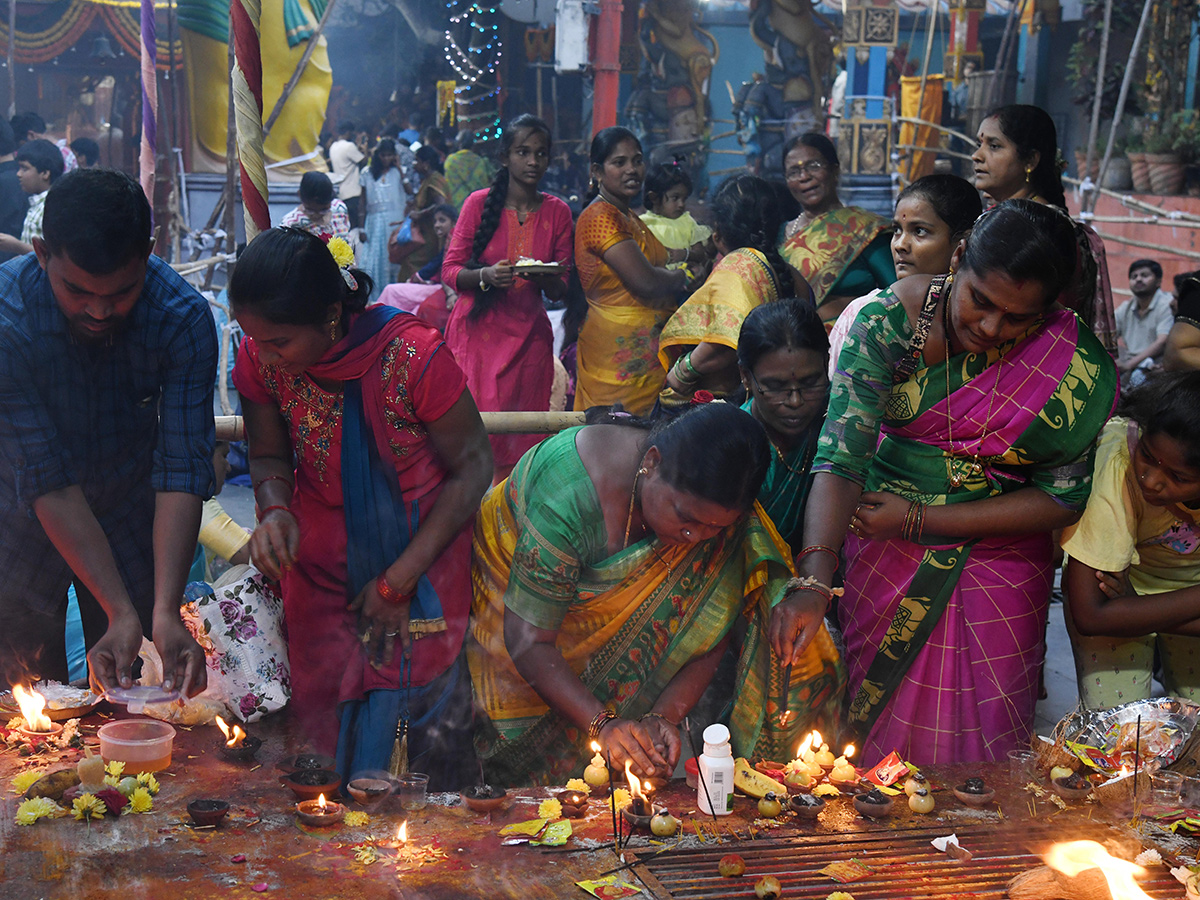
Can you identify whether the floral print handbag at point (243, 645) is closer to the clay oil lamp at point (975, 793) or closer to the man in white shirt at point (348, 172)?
the clay oil lamp at point (975, 793)

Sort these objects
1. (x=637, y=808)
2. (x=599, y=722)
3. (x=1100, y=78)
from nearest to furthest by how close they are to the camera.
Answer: (x=637, y=808) < (x=599, y=722) < (x=1100, y=78)

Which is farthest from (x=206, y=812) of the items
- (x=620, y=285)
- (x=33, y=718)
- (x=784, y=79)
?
(x=784, y=79)

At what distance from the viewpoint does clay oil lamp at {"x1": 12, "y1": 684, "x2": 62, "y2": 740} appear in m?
2.52

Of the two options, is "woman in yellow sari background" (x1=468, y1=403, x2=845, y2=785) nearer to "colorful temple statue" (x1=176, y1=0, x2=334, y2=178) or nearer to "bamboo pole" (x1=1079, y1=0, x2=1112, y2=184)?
"bamboo pole" (x1=1079, y1=0, x2=1112, y2=184)

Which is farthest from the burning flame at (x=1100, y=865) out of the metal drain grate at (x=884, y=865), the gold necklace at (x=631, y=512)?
the gold necklace at (x=631, y=512)

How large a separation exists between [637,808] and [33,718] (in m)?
1.41

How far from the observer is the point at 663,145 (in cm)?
1593

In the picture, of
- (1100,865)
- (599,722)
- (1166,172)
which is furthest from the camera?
(1166,172)

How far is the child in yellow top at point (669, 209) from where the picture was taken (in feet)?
22.3

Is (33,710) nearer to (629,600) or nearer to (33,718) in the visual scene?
(33,718)

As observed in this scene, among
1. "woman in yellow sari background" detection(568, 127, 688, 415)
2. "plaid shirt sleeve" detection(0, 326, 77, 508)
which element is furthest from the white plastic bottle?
"woman in yellow sari background" detection(568, 127, 688, 415)

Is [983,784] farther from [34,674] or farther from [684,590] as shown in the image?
[34,674]

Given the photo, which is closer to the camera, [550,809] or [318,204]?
[550,809]

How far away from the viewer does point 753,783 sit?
2.43 meters
